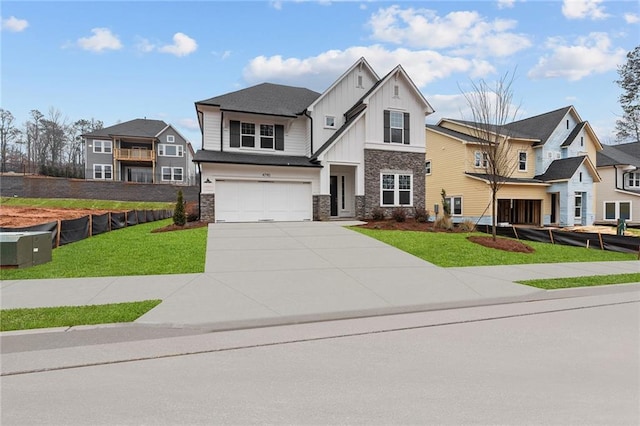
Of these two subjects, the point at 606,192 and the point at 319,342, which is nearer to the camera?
the point at 319,342

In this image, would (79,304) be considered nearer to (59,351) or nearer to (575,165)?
(59,351)

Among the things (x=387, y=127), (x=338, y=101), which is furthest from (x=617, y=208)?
(x=338, y=101)

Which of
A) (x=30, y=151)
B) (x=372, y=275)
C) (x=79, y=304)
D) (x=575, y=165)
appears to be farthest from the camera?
(x=30, y=151)

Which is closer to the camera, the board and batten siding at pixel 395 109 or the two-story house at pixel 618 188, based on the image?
the board and batten siding at pixel 395 109

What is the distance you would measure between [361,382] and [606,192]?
120ft

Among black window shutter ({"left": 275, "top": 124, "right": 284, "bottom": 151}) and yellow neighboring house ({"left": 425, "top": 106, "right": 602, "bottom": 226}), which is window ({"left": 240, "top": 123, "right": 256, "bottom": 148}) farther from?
yellow neighboring house ({"left": 425, "top": 106, "right": 602, "bottom": 226})

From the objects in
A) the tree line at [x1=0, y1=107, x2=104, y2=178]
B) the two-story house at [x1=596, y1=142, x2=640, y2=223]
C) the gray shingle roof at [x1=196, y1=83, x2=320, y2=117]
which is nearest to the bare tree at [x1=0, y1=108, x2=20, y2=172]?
the tree line at [x1=0, y1=107, x2=104, y2=178]

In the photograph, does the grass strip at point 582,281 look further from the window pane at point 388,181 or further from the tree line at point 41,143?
the tree line at point 41,143

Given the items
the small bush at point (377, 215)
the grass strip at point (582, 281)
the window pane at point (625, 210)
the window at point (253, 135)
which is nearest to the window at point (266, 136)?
the window at point (253, 135)

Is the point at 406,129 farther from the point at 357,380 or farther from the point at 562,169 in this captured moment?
the point at 357,380

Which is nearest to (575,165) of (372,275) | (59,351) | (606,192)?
(606,192)

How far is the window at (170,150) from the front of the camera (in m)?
43.8

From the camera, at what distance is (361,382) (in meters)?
3.57

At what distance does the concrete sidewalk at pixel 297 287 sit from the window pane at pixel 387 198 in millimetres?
9722
